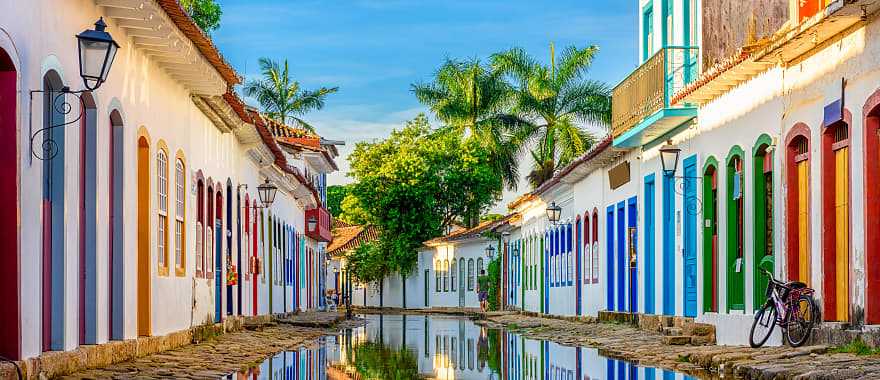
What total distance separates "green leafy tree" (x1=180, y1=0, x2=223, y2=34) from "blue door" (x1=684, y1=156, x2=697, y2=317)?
19.1 m

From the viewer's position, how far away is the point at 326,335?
26.9m

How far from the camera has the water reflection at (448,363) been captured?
14039 mm

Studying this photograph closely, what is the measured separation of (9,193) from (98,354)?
3.30 m

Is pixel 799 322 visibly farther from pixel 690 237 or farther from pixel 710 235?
pixel 690 237

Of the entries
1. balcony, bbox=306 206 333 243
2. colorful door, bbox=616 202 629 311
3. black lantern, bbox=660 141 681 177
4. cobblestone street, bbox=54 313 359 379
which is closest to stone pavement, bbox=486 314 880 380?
black lantern, bbox=660 141 681 177

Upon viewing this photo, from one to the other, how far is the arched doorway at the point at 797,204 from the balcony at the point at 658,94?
17.3 ft

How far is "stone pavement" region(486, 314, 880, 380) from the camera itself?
11750 mm

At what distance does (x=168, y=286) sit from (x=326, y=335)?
28.3ft

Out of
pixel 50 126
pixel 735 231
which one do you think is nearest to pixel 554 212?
pixel 735 231

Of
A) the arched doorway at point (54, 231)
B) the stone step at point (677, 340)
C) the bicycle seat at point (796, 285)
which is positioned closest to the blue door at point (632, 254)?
the stone step at point (677, 340)

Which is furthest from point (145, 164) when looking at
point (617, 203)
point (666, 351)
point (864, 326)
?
point (617, 203)

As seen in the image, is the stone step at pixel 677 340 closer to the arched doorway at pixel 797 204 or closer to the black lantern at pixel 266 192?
the arched doorway at pixel 797 204

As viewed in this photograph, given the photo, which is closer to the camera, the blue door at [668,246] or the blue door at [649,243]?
the blue door at [668,246]

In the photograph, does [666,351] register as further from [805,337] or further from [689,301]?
[689,301]
